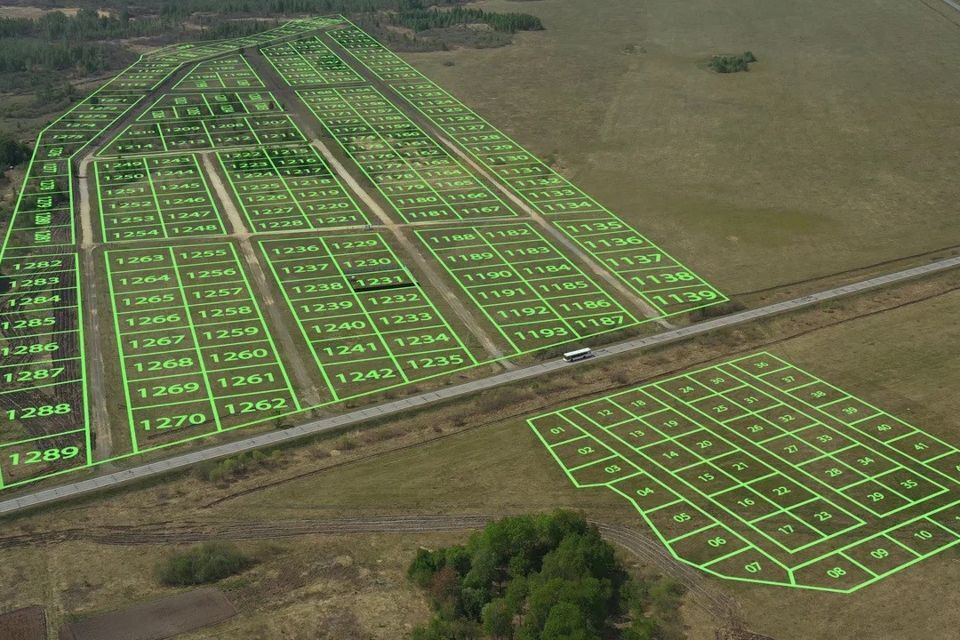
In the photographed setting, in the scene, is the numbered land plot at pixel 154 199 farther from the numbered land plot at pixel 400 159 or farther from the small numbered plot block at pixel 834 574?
the small numbered plot block at pixel 834 574

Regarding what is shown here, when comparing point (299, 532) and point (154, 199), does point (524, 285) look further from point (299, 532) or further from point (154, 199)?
point (154, 199)

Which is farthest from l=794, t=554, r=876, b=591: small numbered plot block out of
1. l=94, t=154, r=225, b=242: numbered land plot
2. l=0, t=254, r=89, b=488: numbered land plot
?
l=94, t=154, r=225, b=242: numbered land plot

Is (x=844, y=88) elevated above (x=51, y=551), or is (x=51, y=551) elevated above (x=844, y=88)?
(x=844, y=88)

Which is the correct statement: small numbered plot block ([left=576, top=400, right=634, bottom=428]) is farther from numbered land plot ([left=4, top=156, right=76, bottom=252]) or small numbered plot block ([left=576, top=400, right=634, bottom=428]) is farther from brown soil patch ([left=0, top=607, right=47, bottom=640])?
numbered land plot ([left=4, top=156, right=76, bottom=252])

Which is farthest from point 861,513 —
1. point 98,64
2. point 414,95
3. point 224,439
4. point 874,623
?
point 98,64

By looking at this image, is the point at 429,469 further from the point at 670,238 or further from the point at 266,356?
the point at 670,238
